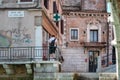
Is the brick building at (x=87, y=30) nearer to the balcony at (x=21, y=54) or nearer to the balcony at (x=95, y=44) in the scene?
the balcony at (x=95, y=44)

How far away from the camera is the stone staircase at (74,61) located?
122 feet

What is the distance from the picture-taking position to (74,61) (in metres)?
39.5

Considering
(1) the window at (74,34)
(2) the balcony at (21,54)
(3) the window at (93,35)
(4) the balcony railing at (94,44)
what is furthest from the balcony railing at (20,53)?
(3) the window at (93,35)

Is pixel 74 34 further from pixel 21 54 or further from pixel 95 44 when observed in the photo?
pixel 21 54

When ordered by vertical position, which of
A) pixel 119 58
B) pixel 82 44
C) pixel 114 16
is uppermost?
pixel 114 16

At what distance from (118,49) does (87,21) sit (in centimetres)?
3353

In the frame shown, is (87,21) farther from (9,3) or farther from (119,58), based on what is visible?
(119,58)

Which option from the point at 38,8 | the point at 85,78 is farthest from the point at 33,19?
the point at 85,78

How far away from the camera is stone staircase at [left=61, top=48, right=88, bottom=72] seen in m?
37.1

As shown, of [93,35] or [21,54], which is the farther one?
[93,35]

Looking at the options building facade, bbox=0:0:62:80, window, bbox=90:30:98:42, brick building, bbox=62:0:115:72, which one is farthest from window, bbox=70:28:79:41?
building facade, bbox=0:0:62:80

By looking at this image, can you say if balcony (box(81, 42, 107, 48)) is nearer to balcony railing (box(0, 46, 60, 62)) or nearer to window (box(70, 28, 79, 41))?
window (box(70, 28, 79, 41))

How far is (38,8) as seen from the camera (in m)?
22.9

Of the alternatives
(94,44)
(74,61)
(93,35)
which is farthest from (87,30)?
(74,61)
